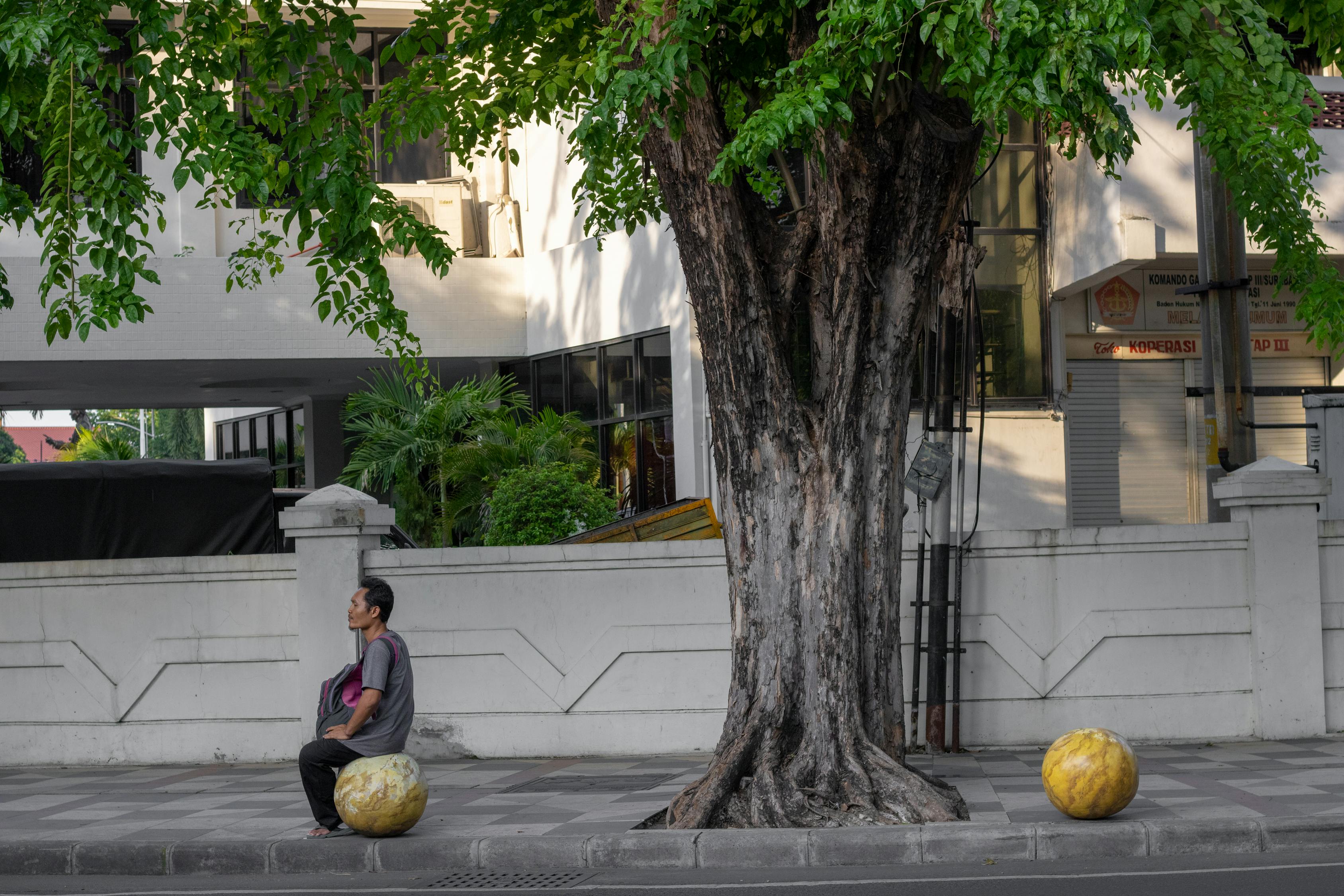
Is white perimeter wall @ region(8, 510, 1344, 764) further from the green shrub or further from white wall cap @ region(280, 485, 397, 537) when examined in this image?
the green shrub

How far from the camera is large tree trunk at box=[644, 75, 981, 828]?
25.0ft

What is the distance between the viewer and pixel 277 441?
29609mm

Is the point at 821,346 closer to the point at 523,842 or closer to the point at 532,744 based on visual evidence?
the point at 523,842

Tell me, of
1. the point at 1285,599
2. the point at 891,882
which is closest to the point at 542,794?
the point at 891,882

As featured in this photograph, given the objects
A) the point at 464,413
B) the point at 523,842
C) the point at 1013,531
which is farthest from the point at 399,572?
the point at 464,413

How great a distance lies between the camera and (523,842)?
7.36 m

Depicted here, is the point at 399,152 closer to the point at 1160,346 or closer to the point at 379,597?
the point at 1160,346

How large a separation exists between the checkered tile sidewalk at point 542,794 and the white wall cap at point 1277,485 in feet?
5.93

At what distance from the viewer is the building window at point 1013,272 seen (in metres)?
17.5

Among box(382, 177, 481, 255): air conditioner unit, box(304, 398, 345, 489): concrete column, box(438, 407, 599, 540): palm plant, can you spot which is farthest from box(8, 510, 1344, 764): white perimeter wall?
box(304, 398, 345, 489): concrete column

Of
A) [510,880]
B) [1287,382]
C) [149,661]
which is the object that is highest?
[1287,382]

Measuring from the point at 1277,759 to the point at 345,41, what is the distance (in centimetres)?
820

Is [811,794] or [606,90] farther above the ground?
[606,90]

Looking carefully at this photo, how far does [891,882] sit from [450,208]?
1599 cm
